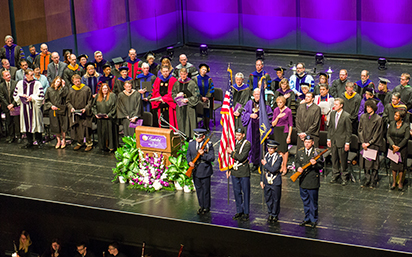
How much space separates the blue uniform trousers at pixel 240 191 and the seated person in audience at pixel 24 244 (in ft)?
12.6

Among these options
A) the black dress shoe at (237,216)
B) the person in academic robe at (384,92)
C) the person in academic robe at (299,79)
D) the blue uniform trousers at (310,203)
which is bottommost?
the black dress shoe at (237,216)

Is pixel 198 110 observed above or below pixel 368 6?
below

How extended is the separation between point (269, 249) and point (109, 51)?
1152 centimetres

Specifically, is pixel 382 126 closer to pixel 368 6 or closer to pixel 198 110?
pixel 198 110

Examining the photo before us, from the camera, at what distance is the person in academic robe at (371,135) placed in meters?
10.7

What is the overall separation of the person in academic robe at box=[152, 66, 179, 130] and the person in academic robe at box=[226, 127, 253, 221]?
3.43 m

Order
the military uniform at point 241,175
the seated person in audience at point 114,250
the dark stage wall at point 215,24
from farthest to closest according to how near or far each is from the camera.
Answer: the dark stage wall at point 215,24 → the seated person in audience at point 114,250 → the military uniform at point 241,175

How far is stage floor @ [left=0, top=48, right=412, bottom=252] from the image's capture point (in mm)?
9617

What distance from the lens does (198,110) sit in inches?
536

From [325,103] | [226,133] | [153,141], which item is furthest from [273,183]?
[325,103]

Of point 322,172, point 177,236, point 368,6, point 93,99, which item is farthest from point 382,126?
point 368,6

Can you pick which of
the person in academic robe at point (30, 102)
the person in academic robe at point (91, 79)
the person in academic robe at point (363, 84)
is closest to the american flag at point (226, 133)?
the person in academic robe at point (363, 84)

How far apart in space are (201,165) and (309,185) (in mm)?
1729

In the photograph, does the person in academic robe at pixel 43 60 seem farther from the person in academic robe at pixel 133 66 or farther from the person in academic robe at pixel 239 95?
the person in academic robe at pixel 239 95
